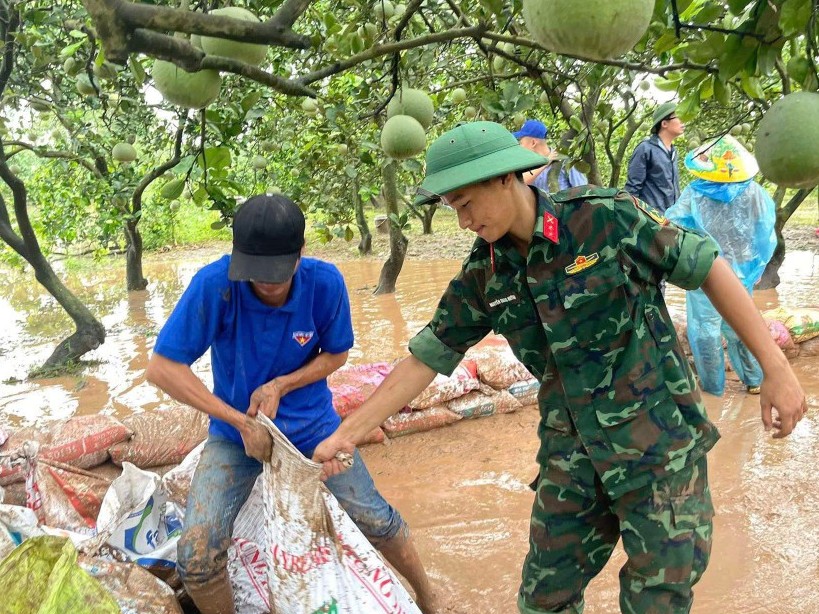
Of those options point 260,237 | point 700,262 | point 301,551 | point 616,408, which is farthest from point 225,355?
point 700,262

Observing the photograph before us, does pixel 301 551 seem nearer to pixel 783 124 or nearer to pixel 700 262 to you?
pixel 700 262

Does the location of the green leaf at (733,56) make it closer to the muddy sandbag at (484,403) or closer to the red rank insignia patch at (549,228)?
the red rank insignia patch at (549,228)

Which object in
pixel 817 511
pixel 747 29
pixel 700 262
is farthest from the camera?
pixel 817 511

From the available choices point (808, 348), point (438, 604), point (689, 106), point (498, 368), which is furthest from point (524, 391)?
point (689, 106)

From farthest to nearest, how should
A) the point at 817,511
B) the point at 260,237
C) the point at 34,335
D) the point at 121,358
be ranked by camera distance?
the point at 34,335 < the point at 121,358 < the point at 817,511 < the point at 260,237

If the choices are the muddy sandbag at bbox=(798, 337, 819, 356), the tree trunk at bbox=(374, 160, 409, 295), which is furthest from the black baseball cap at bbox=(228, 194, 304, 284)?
the tree trunk at bbox=(374, 160, 409, 295)

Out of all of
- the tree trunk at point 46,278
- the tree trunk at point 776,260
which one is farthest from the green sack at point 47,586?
the tree trunk at point 776,260

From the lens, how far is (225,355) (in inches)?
81.1

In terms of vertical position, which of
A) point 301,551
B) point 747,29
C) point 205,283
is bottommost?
point 301,551

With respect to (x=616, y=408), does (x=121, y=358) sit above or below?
below

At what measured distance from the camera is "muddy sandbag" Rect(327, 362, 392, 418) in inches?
141

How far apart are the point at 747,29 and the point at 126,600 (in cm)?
205

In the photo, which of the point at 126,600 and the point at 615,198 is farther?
the point at 126,600

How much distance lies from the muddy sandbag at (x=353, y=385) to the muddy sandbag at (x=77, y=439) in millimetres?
1024
